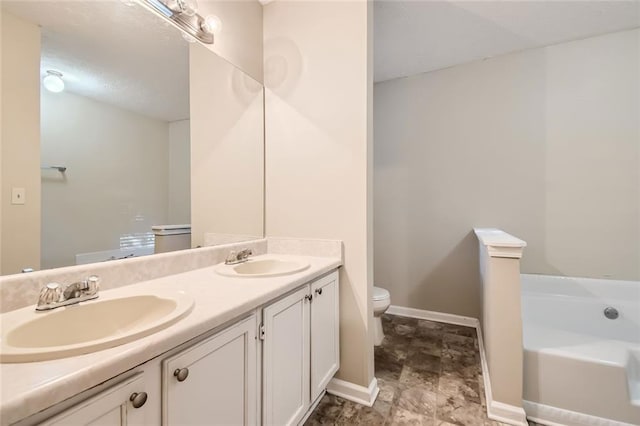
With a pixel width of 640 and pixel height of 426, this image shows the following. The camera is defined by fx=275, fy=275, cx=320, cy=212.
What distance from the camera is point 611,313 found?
80.4 inches

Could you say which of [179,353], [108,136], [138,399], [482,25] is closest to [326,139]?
[108,136]

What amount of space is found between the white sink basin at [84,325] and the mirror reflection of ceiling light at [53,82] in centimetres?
75

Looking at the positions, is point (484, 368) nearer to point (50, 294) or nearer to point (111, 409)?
point (111, 409)

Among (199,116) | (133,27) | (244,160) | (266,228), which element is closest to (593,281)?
(266,228)

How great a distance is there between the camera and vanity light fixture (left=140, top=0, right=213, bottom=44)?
49.4 inches

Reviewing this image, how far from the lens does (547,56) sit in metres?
2.30

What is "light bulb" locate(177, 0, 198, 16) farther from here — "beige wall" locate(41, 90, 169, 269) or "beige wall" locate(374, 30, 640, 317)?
"beige wall" locate(374, 30, 640, 317)

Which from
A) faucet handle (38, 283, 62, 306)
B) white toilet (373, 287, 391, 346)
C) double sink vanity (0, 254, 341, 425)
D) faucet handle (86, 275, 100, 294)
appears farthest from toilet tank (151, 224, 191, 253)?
white toilet (373, 287, 391, 346)

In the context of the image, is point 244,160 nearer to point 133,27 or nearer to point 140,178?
point 140,178

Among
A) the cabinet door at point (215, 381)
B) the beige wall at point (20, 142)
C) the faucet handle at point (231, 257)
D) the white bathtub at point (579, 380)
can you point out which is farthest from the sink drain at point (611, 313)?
the beige wall at point (20, 142)

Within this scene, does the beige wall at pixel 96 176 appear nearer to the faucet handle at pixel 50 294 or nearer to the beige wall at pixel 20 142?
the beige wall at pixel 20 142

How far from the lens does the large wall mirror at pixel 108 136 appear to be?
3.00ft

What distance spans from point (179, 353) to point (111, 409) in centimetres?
17

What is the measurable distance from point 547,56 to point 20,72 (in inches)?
131
